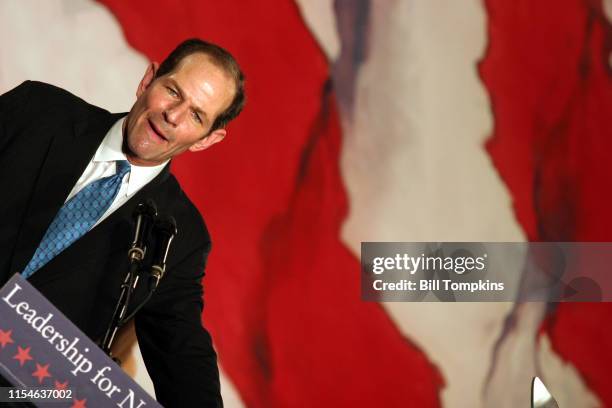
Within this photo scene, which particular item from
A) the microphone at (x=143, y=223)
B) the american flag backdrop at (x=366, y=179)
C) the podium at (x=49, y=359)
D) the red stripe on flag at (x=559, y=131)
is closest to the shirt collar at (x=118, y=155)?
the microphone at (x=143, y=223)

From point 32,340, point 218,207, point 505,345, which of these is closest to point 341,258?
point 218,207

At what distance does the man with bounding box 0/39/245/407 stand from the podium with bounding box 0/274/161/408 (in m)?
0.71

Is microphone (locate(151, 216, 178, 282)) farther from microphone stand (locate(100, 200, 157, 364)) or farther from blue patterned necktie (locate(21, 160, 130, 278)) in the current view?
blue patterned necktie (locate(21, 160, 130, 278))

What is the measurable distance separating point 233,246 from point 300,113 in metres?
0.54

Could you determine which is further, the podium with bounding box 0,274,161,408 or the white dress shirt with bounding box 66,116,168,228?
the white dress shirt with bounding box 66,116,168,228

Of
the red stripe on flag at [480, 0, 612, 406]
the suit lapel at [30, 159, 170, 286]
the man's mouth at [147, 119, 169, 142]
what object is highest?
the red stripe on flag at [480, 0, 612, 406]

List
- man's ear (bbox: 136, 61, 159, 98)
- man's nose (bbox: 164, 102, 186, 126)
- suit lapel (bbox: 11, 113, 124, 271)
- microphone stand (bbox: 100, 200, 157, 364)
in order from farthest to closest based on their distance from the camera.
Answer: man's ear (bbox: 136, 61, 159, 98)
man's nose (bbox: 164, 102, 186, 126)
suit lapel (bbox: 11, 113, 124, 271)
microphone stand (bbox: 100, 200, 157, 364)

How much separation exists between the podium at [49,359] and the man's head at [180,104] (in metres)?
0.88

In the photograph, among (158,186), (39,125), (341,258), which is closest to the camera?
(39,125)

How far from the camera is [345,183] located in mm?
2865

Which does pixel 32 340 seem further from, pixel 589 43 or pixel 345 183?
pixel 589 43

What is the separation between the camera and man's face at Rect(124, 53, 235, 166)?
1970 millimetres

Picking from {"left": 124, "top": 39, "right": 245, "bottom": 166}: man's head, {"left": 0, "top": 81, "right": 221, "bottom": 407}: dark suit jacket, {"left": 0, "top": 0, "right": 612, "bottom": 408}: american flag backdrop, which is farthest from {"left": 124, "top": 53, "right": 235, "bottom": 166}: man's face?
{"left": 0, "top": 0, "right": 612, "bottom": 408}: american flag backdrop

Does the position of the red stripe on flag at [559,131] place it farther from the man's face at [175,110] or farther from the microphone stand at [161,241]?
the microphone stand at [161,241]
